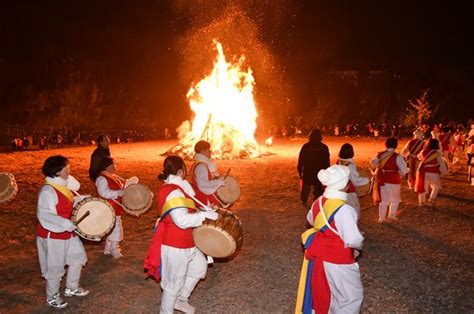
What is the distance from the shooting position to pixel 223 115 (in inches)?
893

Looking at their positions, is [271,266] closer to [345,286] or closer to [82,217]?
[345,286]

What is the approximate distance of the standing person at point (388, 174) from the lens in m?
8.06

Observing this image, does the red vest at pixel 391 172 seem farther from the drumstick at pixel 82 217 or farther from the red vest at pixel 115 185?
the drumstick at pixel 82 217

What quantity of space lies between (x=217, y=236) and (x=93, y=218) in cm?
173

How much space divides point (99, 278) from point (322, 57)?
61835mm

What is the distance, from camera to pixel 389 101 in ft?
174

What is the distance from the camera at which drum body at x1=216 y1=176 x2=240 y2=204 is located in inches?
248

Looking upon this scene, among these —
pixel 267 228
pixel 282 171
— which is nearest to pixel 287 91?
pixel 282 171

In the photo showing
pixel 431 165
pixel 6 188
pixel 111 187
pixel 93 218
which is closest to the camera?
pixel 93 218

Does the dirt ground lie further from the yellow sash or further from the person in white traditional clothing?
the yellow sash

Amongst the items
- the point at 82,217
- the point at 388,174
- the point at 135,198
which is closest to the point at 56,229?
the point at 82,217

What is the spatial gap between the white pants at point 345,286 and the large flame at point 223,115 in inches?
676

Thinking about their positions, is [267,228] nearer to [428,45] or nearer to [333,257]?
[333,257]

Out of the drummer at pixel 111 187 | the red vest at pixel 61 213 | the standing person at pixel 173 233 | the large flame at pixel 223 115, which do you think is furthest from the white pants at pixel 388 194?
the large flame at pixel 223 115
